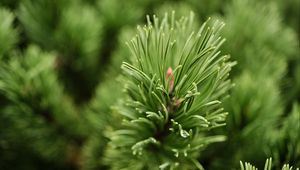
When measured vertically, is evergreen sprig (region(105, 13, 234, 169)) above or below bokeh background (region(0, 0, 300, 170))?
below

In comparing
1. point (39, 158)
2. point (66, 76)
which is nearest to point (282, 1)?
point (66, 76)

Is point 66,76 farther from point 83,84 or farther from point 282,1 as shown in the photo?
point 282,1

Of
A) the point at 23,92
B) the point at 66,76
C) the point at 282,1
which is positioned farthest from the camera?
the point at 282,1

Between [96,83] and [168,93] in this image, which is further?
[96,83]

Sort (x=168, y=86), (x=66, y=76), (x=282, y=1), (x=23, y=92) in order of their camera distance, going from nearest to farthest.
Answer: (x=168, y=86), (x=23, y=92), (x=66, y=76), (x=282, y=1)

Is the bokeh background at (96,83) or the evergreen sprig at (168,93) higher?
the bokeh background at (96,83)
